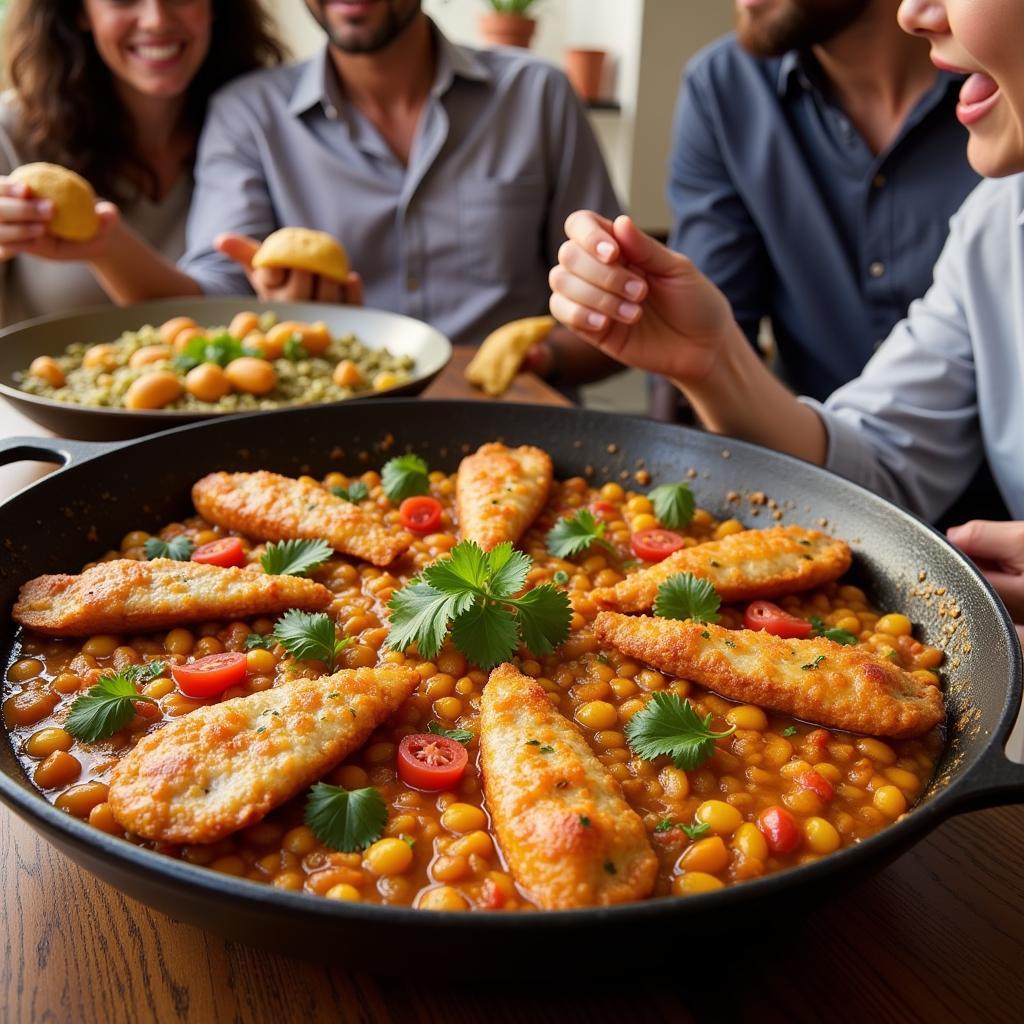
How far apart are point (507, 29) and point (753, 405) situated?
5.51 meters

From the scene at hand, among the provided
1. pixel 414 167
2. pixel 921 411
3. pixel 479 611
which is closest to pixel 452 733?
pixel 479 611

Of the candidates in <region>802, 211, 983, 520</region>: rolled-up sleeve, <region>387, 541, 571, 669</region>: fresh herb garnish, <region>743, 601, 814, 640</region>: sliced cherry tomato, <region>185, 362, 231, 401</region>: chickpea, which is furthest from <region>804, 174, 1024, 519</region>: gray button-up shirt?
<region>185, 362, 231, 401</region>: chickpea

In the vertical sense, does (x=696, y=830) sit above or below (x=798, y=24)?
below

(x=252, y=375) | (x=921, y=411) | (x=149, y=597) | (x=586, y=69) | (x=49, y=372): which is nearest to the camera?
(x=149, y=597)

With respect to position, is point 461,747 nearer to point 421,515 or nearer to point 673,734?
point 673,734

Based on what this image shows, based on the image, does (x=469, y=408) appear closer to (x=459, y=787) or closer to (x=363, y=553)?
(x=363, y=553)

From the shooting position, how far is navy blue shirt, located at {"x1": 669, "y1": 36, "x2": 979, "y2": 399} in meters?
3.54

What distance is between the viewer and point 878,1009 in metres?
1.15

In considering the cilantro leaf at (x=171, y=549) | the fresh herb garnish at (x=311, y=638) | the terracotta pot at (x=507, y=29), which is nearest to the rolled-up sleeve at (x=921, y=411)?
the fresh herb garnish at (x=311, y=638)

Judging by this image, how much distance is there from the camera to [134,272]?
3.68 meters

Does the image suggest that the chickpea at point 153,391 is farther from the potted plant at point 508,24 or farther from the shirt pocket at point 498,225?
the potted plant at point 508,24

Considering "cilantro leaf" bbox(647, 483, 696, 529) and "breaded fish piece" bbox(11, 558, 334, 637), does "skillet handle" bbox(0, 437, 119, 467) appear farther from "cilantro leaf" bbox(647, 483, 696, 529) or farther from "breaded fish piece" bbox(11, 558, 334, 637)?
"cilantro leaf" bbox(647, 483, 696, 529)

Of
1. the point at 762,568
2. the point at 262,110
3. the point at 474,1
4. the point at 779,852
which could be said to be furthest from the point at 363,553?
the point at 474,1

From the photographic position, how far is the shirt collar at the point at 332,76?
4418mm
